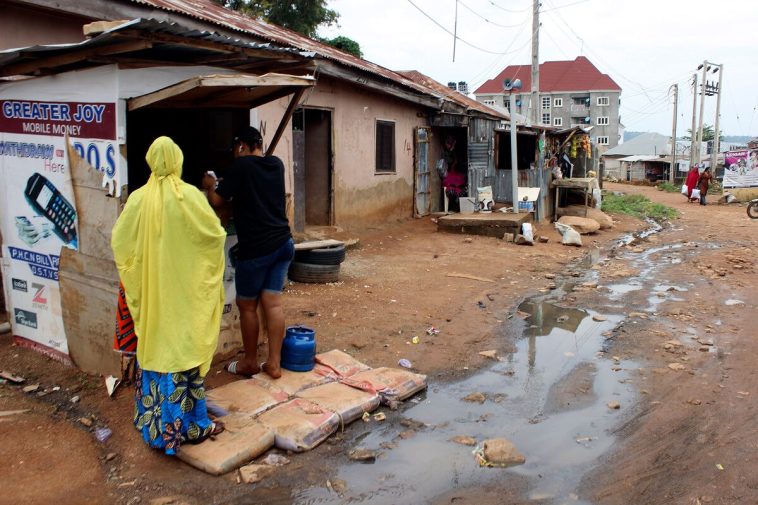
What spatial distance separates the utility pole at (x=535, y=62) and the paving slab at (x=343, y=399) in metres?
17.5

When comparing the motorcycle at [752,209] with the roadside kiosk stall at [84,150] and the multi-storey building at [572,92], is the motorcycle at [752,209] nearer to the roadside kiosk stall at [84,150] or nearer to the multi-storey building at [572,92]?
the roadside kiosk stall at [84,150]

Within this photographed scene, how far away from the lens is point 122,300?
3.91 metres

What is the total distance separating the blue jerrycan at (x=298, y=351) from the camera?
4828 mm

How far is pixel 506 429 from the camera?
4.31 meters

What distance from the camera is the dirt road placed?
11.5 ft

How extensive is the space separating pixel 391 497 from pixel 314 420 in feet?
2.75

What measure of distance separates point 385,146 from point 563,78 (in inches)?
2327

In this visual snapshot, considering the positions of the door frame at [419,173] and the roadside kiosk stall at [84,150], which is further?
the door frame at [419,173]

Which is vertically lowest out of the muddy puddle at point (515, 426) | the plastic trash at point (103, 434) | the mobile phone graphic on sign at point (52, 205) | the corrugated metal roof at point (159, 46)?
the muddy puddle at point (515, 426)

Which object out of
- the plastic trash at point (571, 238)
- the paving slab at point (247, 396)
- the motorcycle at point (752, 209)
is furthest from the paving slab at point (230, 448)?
the motorcycle at point (752, 209)

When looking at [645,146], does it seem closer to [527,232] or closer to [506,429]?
[527,232]

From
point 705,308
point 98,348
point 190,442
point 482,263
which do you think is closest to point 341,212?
point 482,263

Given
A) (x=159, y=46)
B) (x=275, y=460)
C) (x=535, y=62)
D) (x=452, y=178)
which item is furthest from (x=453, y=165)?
(x=275, y=460)

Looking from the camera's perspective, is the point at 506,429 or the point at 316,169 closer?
the point at 506,429
